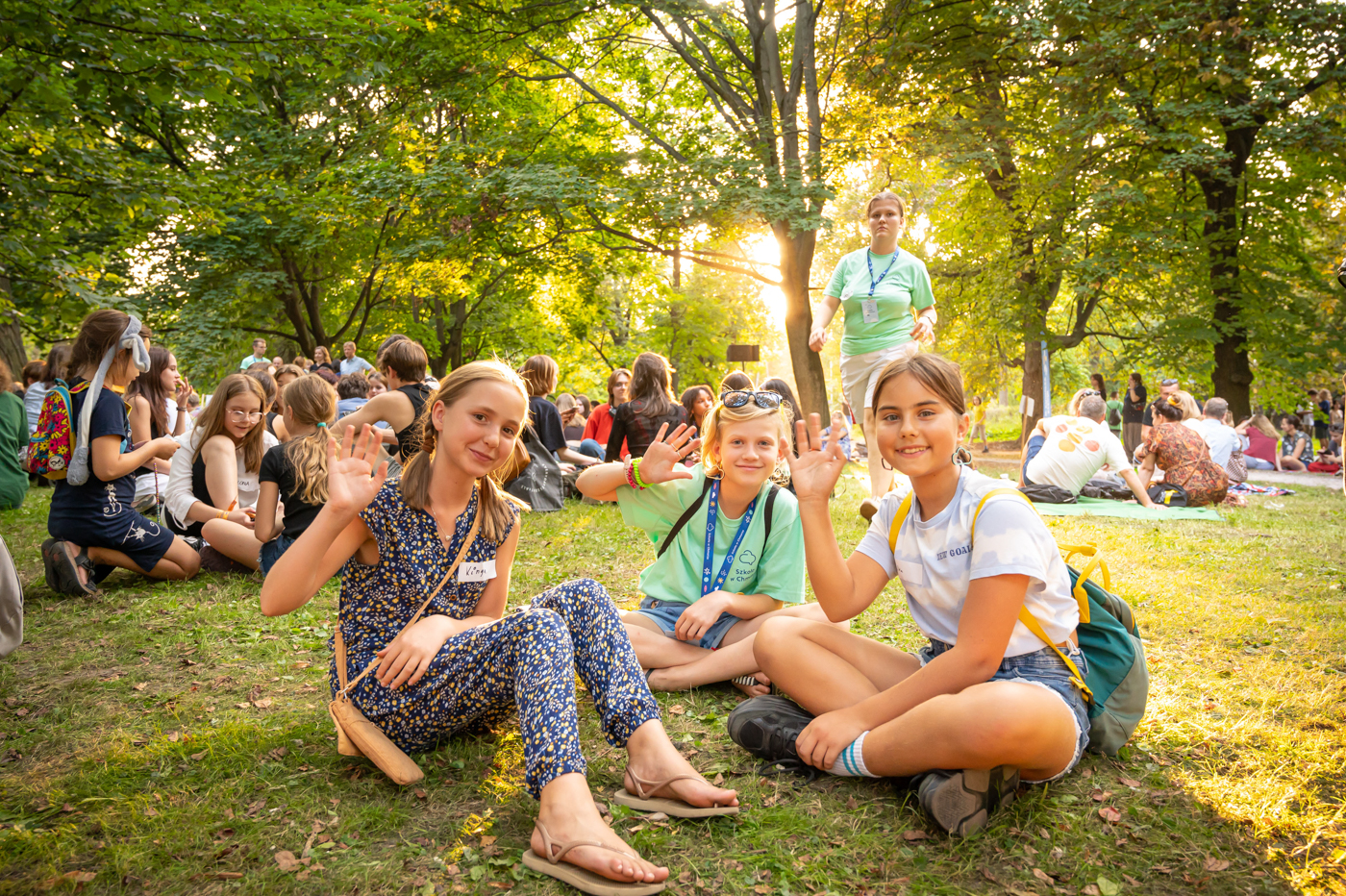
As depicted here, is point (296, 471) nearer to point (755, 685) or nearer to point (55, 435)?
point (55, 435)

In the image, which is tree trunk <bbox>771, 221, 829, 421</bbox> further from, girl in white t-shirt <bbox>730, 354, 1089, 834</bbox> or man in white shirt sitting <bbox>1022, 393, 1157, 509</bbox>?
girl in white t-shirt <bbox>730, 354, 1089, 834</bbox>

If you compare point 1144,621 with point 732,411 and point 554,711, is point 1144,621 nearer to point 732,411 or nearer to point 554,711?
point 732,411

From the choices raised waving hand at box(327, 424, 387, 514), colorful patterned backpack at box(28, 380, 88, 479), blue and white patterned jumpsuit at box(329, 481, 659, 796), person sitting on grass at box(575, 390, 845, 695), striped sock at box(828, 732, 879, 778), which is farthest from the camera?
colorful patterned backpack at box(28, 380, 88, 479)

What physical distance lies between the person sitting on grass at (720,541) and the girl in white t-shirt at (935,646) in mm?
491

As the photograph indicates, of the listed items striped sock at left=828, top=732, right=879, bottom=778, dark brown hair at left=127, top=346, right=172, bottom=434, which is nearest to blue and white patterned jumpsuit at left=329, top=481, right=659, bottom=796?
striped sock at left=828, top=732, right=879, bottom=778

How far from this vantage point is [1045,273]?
1488 cm

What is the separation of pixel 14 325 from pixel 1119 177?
1710 cm

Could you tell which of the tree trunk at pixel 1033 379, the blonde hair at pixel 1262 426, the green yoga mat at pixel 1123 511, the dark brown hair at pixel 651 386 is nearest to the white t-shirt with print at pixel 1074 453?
the green yoga mat at pixel 1123 511

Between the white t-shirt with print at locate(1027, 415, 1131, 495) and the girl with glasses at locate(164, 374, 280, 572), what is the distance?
28.6 feet

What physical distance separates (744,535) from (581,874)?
5.76 feet

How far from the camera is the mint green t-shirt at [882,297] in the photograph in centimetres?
670

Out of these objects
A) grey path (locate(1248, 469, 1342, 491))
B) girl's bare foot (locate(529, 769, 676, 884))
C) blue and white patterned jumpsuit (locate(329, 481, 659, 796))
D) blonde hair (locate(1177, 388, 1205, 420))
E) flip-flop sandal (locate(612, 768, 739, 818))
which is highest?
blonde hair (locate(1177, 388, 1205, 420))

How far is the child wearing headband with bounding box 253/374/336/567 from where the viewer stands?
5113mm

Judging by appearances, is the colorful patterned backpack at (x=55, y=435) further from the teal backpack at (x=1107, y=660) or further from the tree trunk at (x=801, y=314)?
the tree trunk at (x=801, y=314)
